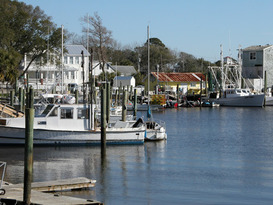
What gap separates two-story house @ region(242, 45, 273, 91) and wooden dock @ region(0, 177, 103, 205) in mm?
81028

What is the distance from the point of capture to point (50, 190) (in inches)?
851

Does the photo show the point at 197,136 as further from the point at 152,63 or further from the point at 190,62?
the point at 190,62

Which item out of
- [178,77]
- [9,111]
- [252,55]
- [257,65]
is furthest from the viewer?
[178,77]

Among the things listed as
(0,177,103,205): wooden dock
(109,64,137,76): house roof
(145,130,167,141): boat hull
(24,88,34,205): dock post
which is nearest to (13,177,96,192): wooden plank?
(0,177,103,205): wooden dock

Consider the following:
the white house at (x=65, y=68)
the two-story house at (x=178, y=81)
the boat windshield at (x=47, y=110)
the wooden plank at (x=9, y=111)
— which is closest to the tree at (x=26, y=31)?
the white house at (x=65, y=68)

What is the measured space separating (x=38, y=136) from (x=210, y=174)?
38.9 feet

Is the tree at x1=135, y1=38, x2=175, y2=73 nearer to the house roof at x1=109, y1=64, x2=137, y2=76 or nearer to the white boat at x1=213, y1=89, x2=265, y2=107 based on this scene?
the house roof at x1=109, y1=64, x2=137, y2=76

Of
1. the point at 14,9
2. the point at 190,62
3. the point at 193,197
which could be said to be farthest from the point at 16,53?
the point at 190,62

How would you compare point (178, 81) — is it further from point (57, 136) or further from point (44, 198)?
point (44, 198)

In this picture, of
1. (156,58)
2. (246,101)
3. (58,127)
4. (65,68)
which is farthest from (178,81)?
(58,127)

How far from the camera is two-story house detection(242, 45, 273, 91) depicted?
10138 cm

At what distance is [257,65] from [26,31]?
4283cm

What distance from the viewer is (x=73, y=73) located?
93500 millimetres

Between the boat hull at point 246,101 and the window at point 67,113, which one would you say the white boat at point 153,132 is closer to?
the window at point 67,113
